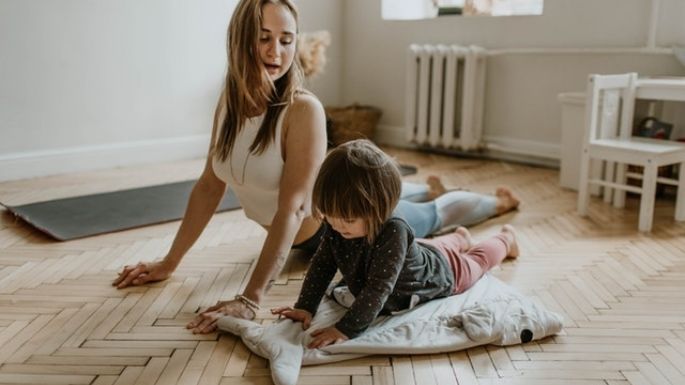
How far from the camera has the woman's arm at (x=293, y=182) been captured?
1.65 meters

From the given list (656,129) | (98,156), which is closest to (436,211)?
(656,129)

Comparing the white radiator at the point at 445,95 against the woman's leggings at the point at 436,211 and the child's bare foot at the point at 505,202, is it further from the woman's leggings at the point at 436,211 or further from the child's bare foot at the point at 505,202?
the woman's leggings at the point at 436,211

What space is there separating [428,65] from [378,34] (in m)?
0.66

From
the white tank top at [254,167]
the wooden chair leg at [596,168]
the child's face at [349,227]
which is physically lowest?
the wooden chair leg at [596,168]

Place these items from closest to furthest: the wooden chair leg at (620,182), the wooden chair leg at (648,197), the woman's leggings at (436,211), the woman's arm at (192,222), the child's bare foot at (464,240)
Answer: the woman's arm at (192,222) < the child's bare foot at (464,240) < the woman's leggings at (436,211) < the wooden chair leg at (648,197) < the wooden chair leg at (620,182)

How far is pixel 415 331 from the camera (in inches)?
61.1

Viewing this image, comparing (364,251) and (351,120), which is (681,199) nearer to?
(364,251)

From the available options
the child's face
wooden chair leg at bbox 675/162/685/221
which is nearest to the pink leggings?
the child's face

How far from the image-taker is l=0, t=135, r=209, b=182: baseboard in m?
3.42

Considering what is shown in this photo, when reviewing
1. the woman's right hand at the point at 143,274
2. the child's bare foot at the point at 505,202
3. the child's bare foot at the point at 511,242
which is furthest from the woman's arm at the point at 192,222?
the child's bare foot at the point at 505,202

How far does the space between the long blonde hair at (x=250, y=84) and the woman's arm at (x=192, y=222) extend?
0.10 meters

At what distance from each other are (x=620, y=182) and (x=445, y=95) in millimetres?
1414

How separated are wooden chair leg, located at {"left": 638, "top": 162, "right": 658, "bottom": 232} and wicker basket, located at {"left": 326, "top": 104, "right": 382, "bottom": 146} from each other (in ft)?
6.48

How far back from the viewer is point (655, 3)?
3.16 meters
